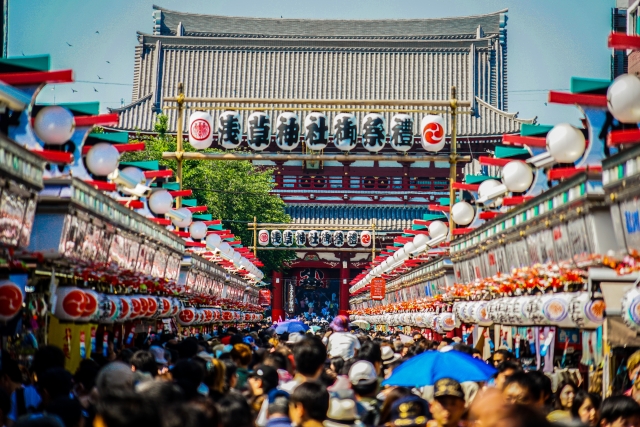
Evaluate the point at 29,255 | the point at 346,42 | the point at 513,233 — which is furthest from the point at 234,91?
the point at 29,255

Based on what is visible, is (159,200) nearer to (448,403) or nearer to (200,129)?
(200,129)

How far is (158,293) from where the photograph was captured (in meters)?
26.1

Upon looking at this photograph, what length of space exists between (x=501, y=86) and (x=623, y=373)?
2136 inches

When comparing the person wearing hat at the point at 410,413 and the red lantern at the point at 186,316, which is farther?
the red lantern at the point at 186,316

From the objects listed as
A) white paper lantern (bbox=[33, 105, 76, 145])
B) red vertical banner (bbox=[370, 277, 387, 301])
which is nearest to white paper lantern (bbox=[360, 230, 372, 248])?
red vertical banner (bbox=[370, 277, 387, 301])

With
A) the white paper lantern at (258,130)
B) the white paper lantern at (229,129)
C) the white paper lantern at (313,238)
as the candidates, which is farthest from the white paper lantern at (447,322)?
the white paper lantern at (313,238)

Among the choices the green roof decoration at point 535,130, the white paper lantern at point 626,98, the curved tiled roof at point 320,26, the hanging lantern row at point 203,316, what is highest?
the curved tiled roof at point 320,26

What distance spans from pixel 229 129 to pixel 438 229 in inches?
270

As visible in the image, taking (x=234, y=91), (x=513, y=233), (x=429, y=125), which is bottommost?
(x=513, y=233)

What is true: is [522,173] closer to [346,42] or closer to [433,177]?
[433,177]

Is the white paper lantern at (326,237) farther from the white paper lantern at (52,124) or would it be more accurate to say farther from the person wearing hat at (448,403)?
→ the person wearing hat at (448,403)

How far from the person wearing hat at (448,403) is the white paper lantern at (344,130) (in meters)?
23.8

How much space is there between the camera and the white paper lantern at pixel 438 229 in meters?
28.8

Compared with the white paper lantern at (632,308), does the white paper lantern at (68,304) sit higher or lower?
higher
